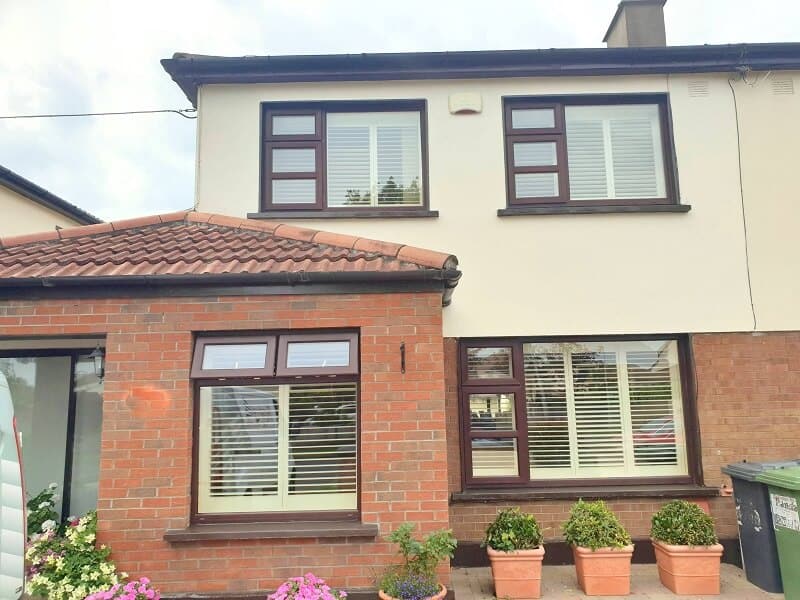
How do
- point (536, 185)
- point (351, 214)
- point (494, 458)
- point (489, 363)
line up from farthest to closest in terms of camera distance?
point (536, 185) < point (351, 214) < point (489, 363) < point (494, 458)

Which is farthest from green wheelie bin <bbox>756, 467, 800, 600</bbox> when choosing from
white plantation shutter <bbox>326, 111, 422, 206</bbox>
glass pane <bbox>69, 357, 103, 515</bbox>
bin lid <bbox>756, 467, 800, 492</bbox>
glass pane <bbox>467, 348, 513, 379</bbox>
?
glass pane <bbox>69, 357, 103, 515</bbox>

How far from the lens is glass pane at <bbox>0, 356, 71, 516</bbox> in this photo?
6.13m

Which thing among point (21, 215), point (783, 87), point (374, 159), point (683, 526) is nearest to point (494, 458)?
point (683, 526)

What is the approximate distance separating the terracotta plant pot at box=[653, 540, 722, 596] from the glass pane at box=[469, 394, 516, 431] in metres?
2.03

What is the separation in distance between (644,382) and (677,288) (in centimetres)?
117

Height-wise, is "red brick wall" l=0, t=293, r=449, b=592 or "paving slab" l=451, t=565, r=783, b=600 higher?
"red brick wall" l=0, t=293, r=449, b=592

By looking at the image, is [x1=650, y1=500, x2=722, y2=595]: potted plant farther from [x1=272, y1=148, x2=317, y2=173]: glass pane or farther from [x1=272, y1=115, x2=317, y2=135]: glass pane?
[x1=272, y1=115, x2=317, y2=135]: glass pane

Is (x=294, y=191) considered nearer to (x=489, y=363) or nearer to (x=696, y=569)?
(x=489, y=363)

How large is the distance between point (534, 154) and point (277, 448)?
4.65 metres

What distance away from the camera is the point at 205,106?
7043 millimetres

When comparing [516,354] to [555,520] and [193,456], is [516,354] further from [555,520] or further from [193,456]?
[193,456]

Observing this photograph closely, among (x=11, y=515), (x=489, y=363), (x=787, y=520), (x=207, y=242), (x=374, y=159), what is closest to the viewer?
(x=11, y=515)

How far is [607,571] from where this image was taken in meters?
5.18

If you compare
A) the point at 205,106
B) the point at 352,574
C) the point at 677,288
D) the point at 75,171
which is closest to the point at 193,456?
the point at 352,574
